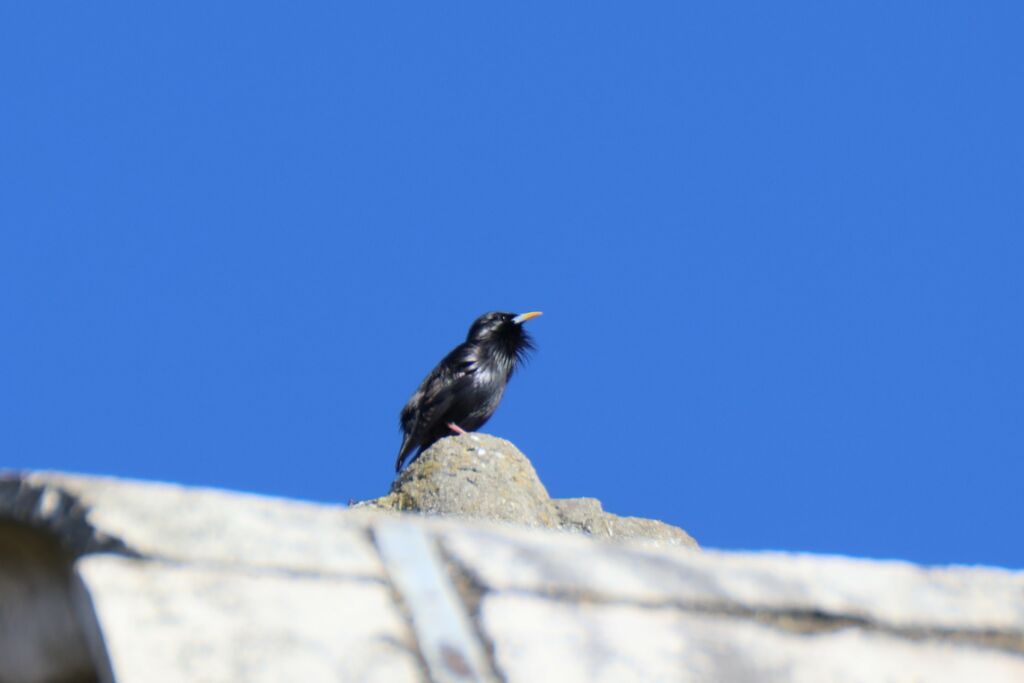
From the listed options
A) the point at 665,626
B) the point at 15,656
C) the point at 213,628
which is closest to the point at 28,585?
the point at 15,656

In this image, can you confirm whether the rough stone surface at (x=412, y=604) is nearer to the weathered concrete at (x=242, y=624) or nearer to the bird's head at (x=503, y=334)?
the weathered concrete at (x=242, y=624)

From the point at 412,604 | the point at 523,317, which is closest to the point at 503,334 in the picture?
the point at 523,317

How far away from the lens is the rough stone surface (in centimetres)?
142

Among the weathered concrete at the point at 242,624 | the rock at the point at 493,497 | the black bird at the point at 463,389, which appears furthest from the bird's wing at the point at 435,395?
the weathered concrete at the point at 242,624

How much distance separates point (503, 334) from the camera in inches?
553

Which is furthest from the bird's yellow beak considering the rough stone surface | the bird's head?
the rough stone surface

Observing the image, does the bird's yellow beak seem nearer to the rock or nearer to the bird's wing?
the bird's wing

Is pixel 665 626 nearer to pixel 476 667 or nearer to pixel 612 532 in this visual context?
pixel 476 667

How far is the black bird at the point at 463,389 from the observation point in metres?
13.4

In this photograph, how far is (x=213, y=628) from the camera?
55.5 inches

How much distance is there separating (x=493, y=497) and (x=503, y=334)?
5.35 meters

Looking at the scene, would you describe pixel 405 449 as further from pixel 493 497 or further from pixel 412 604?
pixel 412 604

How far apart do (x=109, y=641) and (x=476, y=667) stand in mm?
330

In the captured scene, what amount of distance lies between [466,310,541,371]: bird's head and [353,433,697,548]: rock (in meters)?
4.55
